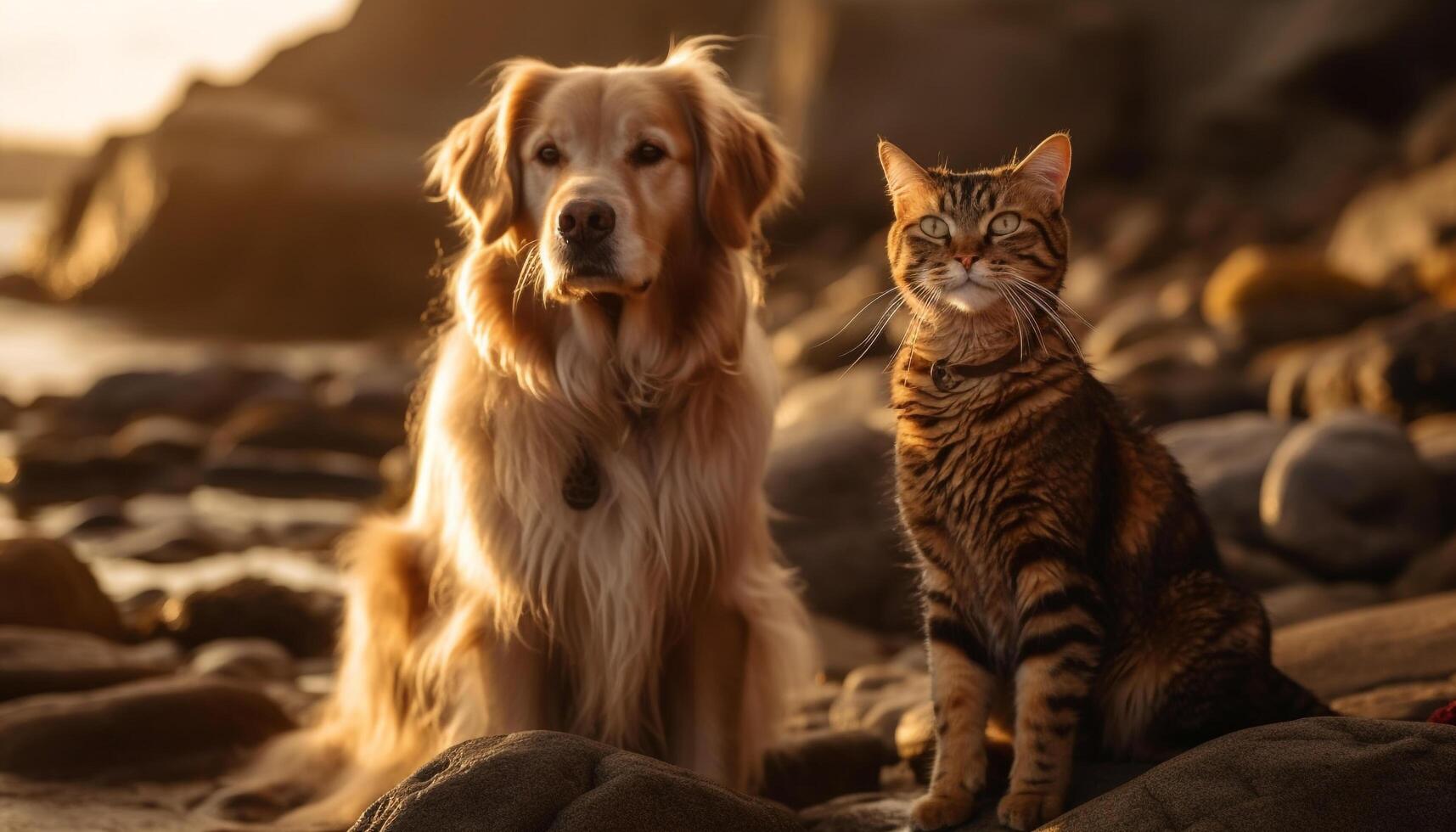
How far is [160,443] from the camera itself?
36.4ft

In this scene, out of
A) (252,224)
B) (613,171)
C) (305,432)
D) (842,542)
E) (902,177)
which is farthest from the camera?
(252,224)

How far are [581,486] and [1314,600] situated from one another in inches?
123

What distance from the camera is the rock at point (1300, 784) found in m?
2.60

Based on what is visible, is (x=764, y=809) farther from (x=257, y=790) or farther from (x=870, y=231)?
(x=870, y=231)

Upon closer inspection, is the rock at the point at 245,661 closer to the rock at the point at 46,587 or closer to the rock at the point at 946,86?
the rock at the point at 46,587

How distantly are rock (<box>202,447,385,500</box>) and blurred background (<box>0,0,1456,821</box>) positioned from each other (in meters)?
0.03

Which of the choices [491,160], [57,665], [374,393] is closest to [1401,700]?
[491,160]

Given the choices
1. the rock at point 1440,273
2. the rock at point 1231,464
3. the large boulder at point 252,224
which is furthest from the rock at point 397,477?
the large boulder at point 252,224

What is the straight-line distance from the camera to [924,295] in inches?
126

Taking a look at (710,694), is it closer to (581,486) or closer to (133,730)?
(581,486)

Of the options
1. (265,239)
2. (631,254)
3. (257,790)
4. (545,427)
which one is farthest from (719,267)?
(265,239)

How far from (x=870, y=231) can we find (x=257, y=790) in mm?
17913

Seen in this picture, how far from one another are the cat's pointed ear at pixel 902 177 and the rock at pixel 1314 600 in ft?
9.39

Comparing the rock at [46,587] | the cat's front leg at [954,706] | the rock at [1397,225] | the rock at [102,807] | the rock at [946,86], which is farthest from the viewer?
the rock at [946,86]
